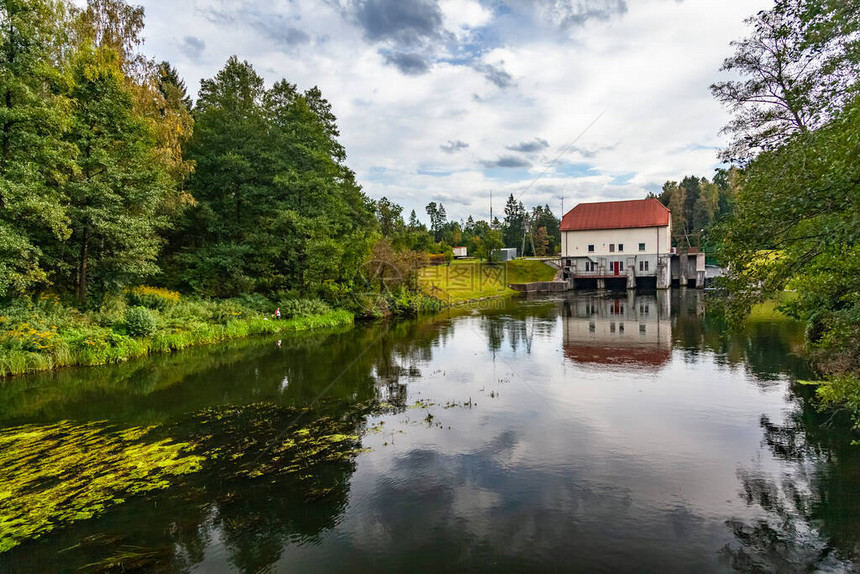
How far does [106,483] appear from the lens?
702 centimetres

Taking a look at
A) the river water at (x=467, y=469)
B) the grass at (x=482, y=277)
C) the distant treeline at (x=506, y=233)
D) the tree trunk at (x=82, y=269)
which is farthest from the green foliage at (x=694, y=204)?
the tree trunk at (x=82, y=269)

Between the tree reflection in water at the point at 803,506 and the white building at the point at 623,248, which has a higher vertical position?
the white building at the point at 623,248

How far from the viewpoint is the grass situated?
4625 centimetres

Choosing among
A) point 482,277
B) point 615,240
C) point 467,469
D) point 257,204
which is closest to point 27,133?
point 257,204

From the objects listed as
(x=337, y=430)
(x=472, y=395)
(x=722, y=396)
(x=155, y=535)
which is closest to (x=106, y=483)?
(x=155, y=535)

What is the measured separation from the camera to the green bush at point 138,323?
17.2 meters

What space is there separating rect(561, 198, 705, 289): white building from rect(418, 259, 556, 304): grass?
172 inches

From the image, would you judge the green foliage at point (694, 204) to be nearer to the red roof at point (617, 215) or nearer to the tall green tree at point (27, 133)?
the red roof at point (617, 215)

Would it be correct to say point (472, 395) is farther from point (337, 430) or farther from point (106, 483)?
point (106, 483)

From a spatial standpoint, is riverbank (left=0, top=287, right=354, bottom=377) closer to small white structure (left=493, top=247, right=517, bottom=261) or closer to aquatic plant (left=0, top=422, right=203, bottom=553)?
aquatic plant (left=0, top=422, right=203, bottom=553)

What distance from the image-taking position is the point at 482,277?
2253 inches

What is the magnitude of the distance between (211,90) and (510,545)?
33.8 meters

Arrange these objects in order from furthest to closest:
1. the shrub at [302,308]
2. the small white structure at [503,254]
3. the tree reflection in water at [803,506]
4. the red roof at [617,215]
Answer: the small white structure at [503,254]
the red roof at [617,215]
the shrub at [302,308]
the tree reflection in water at [803,506]

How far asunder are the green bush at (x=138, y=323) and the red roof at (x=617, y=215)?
52.1 m
